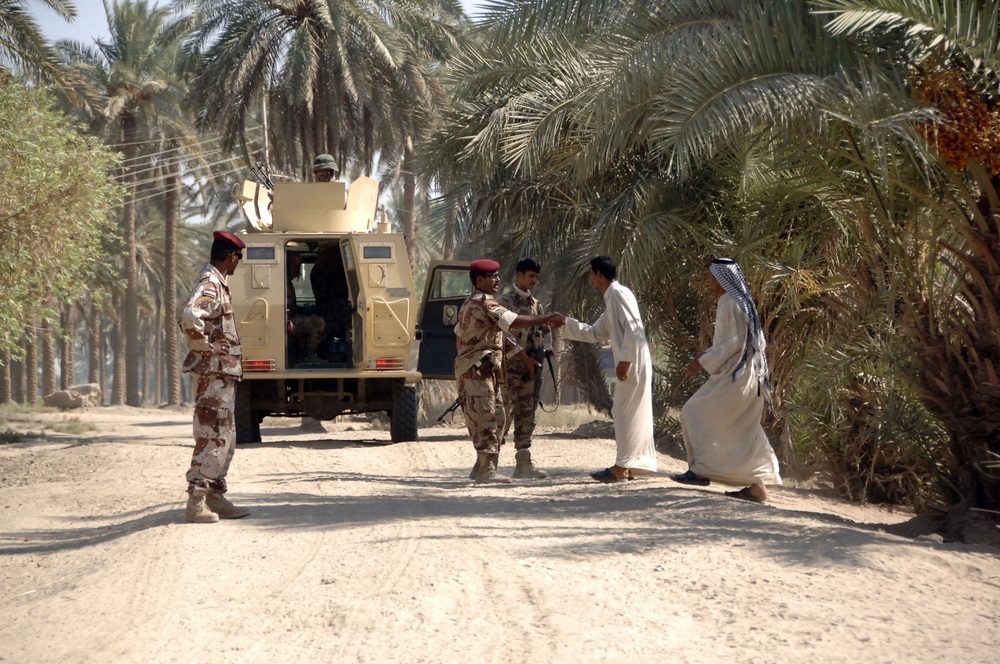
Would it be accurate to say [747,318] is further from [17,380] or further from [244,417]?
[17,380]

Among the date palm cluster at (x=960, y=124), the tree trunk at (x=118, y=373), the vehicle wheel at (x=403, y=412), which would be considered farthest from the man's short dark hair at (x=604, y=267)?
the tree trunk at (x=118, y=373)

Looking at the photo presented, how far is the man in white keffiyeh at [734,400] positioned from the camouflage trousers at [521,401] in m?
1.69

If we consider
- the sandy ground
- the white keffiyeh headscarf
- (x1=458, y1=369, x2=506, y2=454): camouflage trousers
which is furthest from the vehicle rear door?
the white keffiyeh headscarf

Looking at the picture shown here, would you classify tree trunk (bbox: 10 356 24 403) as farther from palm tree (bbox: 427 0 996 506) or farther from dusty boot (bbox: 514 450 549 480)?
dusty boot (bbox: 514 450 549 480)

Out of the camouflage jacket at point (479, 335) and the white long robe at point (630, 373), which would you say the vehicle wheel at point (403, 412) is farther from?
the white long robe at point (630, 373)

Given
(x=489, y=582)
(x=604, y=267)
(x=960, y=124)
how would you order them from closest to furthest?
(x=489, y=582) < (x=960, y=124) < (x=604, y=267)

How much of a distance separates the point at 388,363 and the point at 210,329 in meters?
6.27

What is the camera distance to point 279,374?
12398mm

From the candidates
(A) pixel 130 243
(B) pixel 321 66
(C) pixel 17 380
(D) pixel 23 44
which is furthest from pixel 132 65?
(C) pixel 17 380

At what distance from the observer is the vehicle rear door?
1343 cm

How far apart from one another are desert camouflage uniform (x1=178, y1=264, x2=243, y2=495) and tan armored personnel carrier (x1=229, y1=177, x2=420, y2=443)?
5.89 m

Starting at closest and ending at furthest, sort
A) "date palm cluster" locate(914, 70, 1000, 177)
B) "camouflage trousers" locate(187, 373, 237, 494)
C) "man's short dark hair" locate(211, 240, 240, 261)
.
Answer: "date palm cluster" locate(914, 70, 1000, 177)
"camouflage trousers" locate(187, 373, 237, 494)
"man's short dark hair" locate(211, 240, 240, 261)

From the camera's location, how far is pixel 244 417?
12.9 m

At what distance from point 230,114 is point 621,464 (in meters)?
13.4
